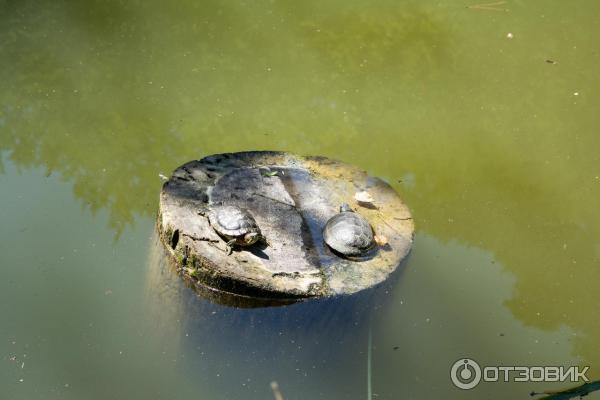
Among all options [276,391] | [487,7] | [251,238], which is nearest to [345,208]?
[251,238]

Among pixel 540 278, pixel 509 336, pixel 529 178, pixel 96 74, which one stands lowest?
pixel 509 336

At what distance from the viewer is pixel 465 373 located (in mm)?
2838

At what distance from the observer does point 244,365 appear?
2.77 metres

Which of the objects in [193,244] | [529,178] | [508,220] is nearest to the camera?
[193,244]

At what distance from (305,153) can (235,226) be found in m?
1.38

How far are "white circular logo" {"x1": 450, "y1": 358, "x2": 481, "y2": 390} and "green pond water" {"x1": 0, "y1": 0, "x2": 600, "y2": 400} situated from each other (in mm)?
41

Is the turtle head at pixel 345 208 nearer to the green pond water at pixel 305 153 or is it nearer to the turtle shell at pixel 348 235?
the turtle shell at pixel 348 235

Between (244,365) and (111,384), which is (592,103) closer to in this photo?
(244,365)

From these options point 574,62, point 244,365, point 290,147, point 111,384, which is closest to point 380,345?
point 244,365

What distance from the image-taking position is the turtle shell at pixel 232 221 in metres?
2.61

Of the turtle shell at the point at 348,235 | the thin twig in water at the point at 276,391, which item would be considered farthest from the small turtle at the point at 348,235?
the thin twig in water at the point at 276,391

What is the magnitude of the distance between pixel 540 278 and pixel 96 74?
3.37m

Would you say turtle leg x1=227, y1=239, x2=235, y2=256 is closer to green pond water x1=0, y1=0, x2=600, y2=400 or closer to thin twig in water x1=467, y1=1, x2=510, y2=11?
green pond water x1=0, y1=0, x2=600, y2=400

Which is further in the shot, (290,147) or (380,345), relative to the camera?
(290,147)
